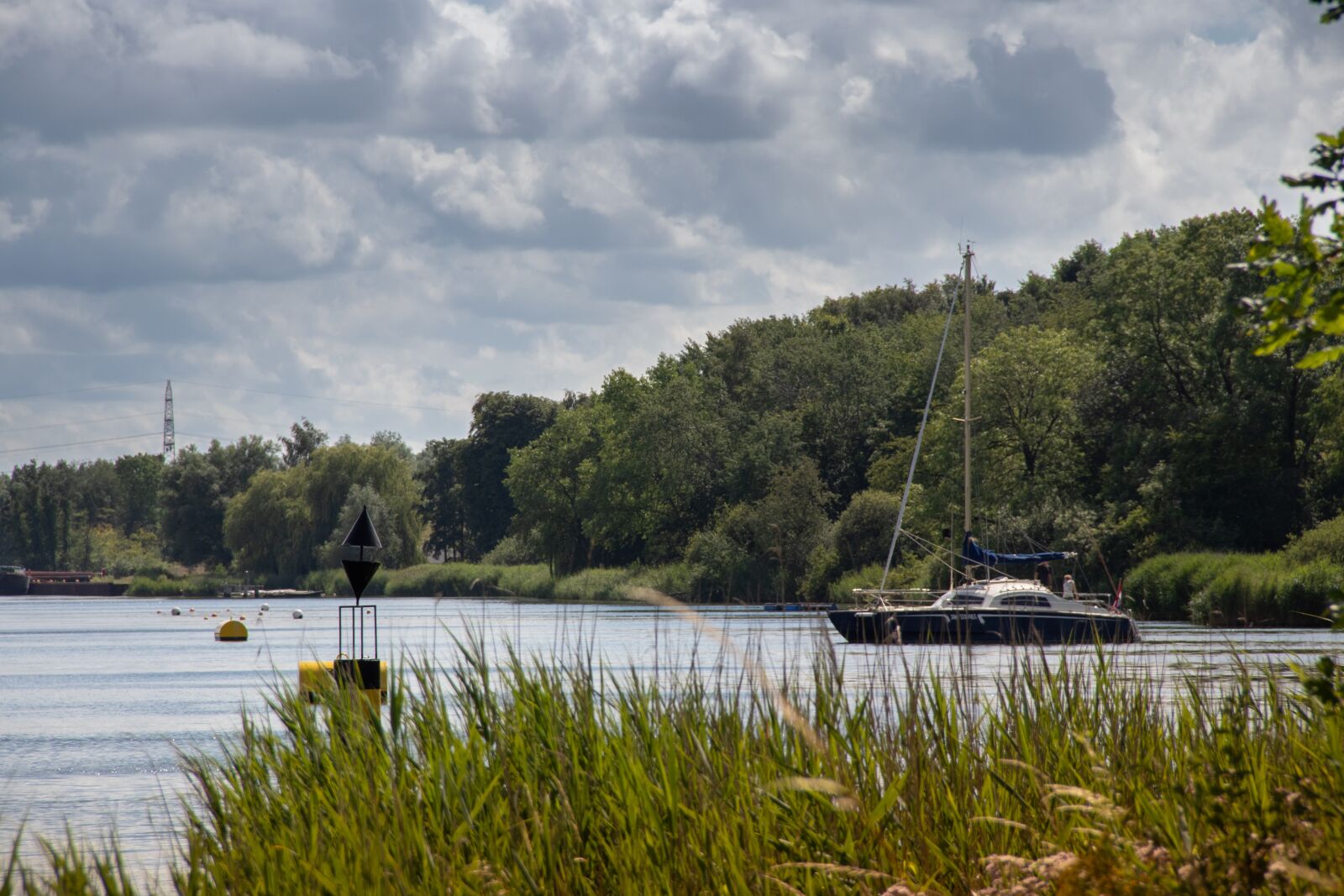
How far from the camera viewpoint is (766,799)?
679 cm

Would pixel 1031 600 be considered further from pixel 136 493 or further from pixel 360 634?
pixel 136 493

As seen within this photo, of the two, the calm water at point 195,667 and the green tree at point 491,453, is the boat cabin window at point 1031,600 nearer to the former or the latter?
the calm water at point 195,667

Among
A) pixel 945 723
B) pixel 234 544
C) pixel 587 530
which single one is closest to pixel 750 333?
pixel 587 530

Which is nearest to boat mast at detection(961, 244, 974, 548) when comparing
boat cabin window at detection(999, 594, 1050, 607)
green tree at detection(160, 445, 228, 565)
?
boat cabin window at detection(999, 594, 1050, 607)

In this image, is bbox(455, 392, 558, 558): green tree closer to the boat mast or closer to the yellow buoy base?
the boat mast

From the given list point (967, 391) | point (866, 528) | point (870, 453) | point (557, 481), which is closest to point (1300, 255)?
point (967, 391)

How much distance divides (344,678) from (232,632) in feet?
155

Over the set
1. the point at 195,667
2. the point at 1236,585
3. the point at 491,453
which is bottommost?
the point at 195,667

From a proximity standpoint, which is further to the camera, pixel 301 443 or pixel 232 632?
pixel 301 443

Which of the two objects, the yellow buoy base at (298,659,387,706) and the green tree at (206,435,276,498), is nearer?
the yellow buoy base at (298,659,387,706)

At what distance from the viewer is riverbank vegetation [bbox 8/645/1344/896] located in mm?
5312

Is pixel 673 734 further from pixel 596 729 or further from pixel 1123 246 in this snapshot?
pixel 1123 246

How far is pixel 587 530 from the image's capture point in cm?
9094

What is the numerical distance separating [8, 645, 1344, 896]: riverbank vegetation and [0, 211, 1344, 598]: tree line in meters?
8.09
